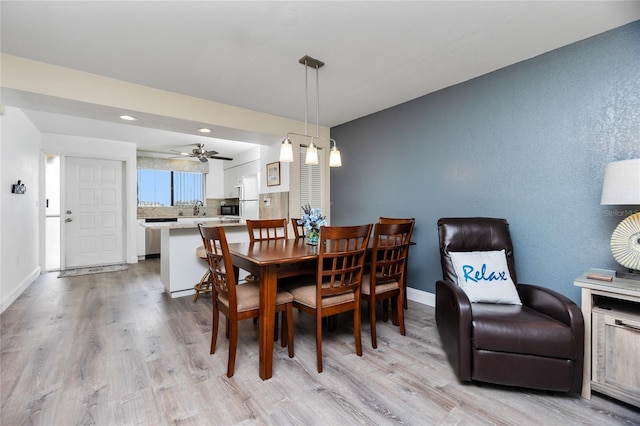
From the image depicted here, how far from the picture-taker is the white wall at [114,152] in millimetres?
4809

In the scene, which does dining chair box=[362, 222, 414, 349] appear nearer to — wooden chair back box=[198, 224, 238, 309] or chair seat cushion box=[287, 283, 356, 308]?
chair seat cushion box=[287, 283, 356, 308]

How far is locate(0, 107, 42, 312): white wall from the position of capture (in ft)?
10.0

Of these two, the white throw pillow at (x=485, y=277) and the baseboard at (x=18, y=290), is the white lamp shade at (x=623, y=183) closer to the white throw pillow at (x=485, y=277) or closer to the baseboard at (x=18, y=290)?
the white throw pillow at (x=485, y=277)

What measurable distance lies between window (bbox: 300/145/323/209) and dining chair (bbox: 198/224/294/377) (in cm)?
227

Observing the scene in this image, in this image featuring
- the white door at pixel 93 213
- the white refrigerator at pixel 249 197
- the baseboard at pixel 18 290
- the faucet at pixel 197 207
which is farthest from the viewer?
the faucet at pixel 197 207

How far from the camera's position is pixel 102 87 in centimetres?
269

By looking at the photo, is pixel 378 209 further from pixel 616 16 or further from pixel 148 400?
pixel 148 400

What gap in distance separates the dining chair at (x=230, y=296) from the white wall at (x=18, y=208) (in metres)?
2.72

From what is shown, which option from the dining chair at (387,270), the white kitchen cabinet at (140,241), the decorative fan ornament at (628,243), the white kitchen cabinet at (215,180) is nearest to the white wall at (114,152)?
the white kitchen cabinet at (140,241)

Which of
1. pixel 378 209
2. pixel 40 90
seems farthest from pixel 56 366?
pixel 378 209

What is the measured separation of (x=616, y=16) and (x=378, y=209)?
257cm

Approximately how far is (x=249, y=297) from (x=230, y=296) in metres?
0.15

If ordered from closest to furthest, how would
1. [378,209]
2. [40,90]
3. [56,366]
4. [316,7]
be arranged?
[316,7] → [56,366] → [40,90] → [378,209]

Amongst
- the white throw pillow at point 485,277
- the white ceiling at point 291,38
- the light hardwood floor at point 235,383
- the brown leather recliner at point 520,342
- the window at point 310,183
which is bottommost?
the light hardwood floor at point 235,383
